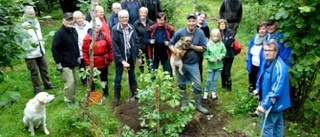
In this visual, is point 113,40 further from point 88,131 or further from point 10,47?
point 10,47

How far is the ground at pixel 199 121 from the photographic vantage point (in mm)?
6344

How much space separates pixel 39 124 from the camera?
247 inches

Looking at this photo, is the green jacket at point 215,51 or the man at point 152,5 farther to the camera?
the man at point 152,5

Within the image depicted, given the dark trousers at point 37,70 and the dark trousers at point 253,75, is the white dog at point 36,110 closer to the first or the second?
the dark trousers at point 37,70

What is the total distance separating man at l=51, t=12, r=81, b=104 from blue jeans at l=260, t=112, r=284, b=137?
3.39 metres

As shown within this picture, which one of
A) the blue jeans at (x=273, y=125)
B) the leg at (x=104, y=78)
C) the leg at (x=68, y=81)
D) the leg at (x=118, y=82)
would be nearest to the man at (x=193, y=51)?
the leg at (x=118, y=82)

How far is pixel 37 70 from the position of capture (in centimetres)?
755

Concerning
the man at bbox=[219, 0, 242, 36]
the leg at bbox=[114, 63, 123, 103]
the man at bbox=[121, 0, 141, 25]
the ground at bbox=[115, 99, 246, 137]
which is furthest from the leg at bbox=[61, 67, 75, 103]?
the man at bbox=[219, 0, 242, 36]

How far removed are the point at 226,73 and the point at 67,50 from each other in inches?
124

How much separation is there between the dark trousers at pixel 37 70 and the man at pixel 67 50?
3.02 ft

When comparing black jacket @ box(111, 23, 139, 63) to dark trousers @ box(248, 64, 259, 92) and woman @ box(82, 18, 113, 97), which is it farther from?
dark trousers @ box(248, 64, 259, 92)

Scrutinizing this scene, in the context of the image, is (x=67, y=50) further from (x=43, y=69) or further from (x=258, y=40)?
(x=258, y=40)

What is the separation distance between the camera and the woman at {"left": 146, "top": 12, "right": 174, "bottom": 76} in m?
7.54

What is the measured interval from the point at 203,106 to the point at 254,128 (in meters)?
1.12
